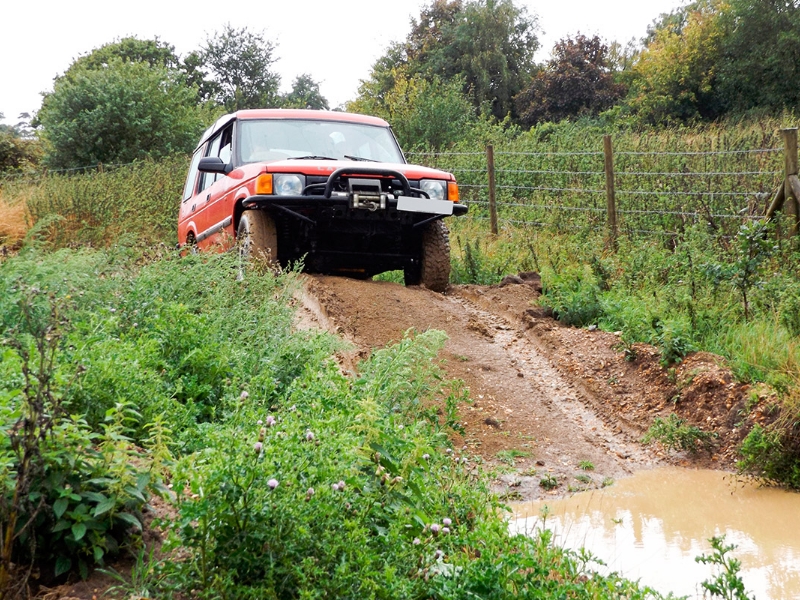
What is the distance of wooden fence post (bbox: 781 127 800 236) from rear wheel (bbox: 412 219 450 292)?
3253 millimetres

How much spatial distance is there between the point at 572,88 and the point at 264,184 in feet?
107

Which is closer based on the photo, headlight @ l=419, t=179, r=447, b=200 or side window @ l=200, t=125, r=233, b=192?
headlight @ l=419, t=179, r=447, b=200

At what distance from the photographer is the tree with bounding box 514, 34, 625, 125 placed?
38562 millimetres

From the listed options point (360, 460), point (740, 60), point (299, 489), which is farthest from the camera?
point (740, 60)

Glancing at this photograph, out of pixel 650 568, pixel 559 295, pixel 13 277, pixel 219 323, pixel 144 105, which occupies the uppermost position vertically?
pixel 144 105

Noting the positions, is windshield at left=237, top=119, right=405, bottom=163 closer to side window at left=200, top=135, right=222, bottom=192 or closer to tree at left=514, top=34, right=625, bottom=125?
side window at left=200, top=135, right=222, bottom=192

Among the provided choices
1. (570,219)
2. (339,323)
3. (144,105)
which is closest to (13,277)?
(339,323)

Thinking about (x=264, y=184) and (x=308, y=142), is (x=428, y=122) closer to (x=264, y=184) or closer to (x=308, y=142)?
(x=308, y=142)

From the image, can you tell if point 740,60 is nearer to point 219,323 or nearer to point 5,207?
point 5,207

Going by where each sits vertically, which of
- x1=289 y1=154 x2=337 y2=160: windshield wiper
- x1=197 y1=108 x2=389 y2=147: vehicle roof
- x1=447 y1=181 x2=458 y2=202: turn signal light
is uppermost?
x1=197 y1=108 x2=389 y2=147: vehicle roof

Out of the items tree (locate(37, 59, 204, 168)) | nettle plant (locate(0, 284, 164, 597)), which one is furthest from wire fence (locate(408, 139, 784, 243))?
tree (locate(37, 59, 204, 168))

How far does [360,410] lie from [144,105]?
24537mm

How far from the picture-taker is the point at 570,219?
500 inches

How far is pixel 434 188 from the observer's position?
8.52 m
